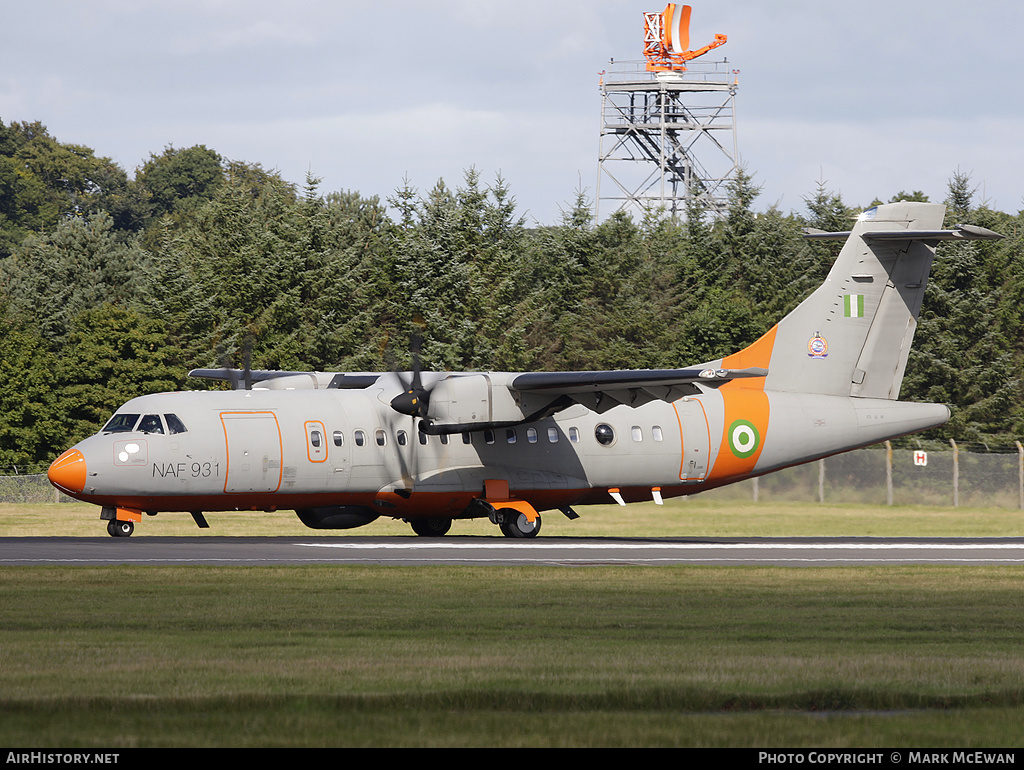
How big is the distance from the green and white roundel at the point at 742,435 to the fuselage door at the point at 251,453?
10505 millimetres

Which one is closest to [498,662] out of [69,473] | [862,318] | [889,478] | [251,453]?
[251,453]

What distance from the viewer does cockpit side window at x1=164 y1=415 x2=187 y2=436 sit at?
25.5 m

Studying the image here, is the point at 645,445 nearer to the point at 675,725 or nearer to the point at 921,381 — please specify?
the point at 675,725

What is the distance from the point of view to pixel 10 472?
43.7 metres

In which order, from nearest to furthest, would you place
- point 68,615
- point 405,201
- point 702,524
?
point 68,615 → point 702,524 → point 405,201

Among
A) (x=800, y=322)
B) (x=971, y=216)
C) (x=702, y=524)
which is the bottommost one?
(x=702, y=524)

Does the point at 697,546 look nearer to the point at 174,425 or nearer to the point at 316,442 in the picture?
the point at 316,442

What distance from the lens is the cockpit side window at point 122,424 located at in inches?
1006

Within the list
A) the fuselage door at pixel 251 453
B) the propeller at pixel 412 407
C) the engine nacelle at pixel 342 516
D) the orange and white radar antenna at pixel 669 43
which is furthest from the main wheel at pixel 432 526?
the orange and white radar antenna at pixel 669 43

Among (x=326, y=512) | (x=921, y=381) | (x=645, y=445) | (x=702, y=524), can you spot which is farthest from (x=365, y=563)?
(x=921, y=381)

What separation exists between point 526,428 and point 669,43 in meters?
49.5

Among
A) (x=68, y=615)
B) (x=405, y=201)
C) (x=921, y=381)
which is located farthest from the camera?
(x=405, y=201)

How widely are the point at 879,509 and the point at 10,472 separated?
28.7m

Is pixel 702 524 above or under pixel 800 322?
under
